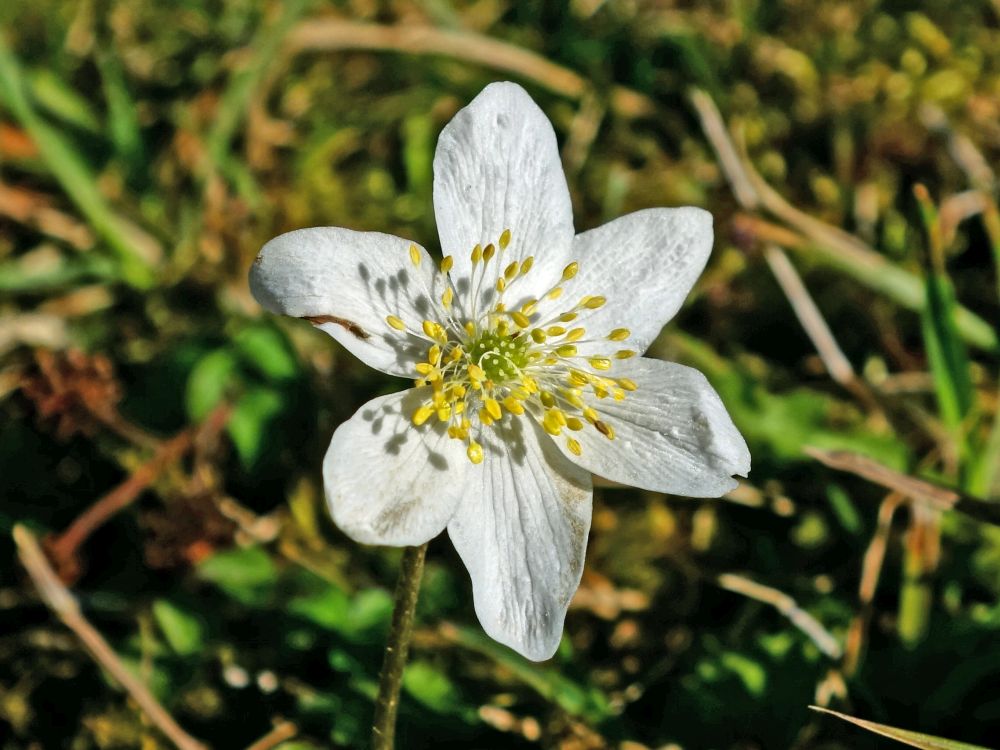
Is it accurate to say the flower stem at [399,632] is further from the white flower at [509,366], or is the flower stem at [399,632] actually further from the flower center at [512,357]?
the flower center at [512,357]

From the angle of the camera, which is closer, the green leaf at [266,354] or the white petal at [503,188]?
the white petal at [503,188]

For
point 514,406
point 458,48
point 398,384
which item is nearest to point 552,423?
point 514,406

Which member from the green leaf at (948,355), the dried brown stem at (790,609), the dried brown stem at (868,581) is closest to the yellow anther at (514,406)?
the dried brown stem at (790,609)

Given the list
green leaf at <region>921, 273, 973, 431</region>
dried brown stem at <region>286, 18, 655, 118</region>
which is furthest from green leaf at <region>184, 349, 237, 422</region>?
green leaf at <region>921, 273, 973, 431</region>

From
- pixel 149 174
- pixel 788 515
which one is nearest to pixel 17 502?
pixel 149 174

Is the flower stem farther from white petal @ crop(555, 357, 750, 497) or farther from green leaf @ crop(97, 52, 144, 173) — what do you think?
green leaf @ crop(97, 52, 144, 173)

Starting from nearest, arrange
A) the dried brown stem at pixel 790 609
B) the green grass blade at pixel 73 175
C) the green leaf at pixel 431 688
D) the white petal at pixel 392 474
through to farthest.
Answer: the white petal at pixel 392 474
the green leaf at pixel 431 688
the dried brown stem at pixel 790 609
the green grass blade at pixel 73 175
